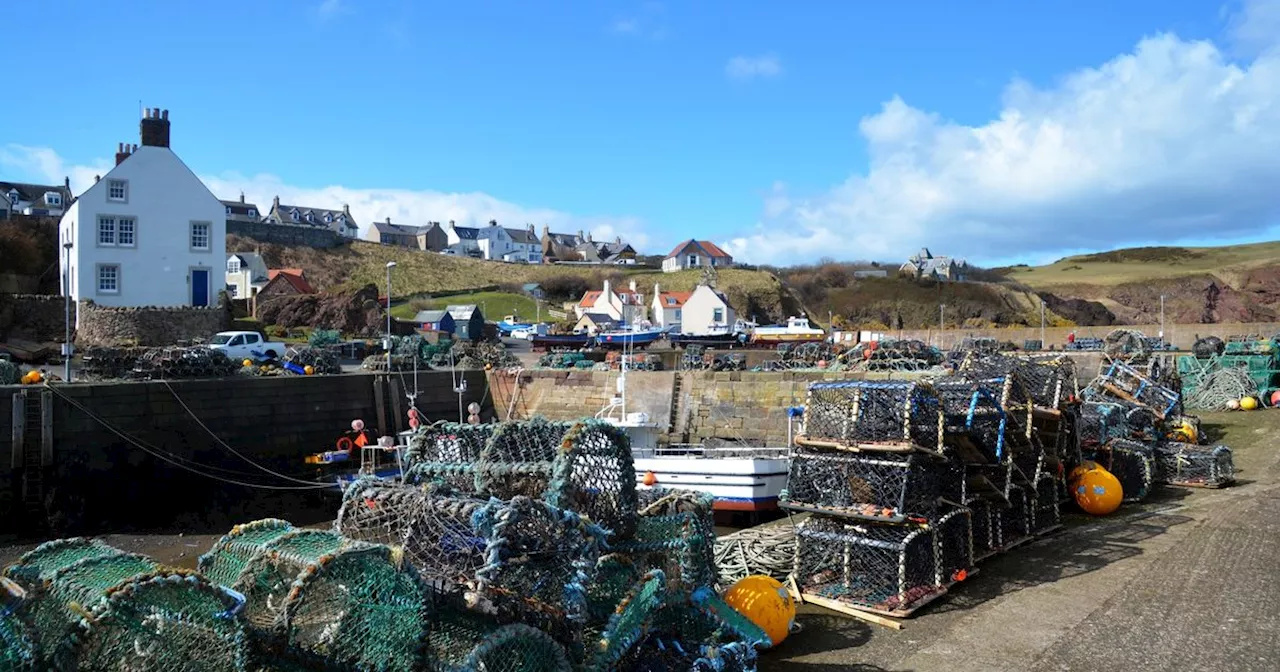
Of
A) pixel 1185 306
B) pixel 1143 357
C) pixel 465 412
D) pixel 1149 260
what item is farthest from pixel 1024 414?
pixel 1149 260

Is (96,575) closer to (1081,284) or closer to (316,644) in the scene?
(316,644)

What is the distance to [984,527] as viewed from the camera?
8391mm

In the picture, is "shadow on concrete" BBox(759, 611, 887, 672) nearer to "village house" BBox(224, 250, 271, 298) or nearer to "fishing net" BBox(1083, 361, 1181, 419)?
"fishing net" BBox(1083, 361, 1181, 419)

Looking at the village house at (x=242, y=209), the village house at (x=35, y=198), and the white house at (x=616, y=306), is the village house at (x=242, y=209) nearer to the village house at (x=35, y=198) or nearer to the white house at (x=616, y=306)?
the village house at (x=35, y=198)

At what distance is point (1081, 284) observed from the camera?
81500mm

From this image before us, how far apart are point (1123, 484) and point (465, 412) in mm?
16737

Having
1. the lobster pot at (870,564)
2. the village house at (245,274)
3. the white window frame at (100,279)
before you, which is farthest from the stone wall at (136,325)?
the lobster pot at (870,564)

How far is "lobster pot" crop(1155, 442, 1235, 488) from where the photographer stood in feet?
39.3

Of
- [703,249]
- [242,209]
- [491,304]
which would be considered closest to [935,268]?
[703,249]

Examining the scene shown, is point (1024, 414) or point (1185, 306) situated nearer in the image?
point (1024, 414)

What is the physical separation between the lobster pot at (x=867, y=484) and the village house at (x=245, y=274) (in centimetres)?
4930

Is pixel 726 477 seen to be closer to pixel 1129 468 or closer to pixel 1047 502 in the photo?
pixel 1047 502

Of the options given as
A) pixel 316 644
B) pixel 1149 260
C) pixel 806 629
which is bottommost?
pixel 806 629

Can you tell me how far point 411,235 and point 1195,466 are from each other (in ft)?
285
